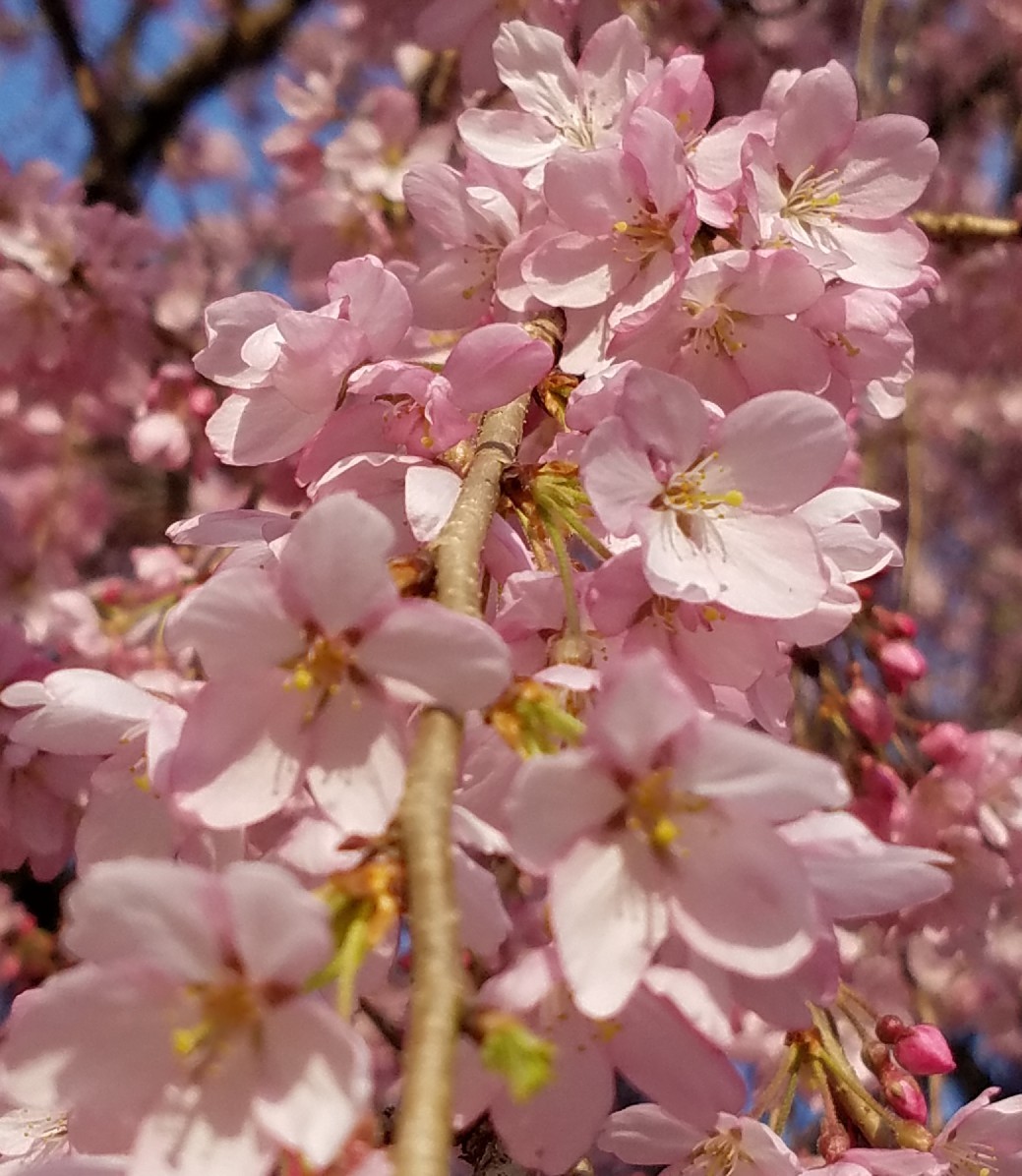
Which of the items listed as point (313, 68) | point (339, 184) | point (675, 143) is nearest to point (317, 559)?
point (675, 143)

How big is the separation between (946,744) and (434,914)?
4.07 ft

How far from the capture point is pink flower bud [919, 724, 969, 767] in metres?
1.58

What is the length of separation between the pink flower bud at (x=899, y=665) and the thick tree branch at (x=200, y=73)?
257 centimetres

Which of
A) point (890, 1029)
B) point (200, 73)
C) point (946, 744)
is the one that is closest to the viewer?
point (890, 1029)

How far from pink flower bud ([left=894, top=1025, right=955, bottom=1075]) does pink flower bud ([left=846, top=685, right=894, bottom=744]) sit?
1.86 feet

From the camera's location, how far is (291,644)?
696mm

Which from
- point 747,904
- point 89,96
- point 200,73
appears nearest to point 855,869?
point 747,904

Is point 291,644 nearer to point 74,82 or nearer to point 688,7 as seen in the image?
point 688,7

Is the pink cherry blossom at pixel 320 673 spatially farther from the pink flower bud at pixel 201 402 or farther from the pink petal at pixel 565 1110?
the pink flower bud at pixel 201 402

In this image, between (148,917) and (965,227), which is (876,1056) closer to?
A: (148,917)

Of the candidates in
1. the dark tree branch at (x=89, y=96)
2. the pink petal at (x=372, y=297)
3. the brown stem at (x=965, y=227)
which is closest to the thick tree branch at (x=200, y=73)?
the dark tree branch at (x=89, y=96)

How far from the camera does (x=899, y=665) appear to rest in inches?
64.2

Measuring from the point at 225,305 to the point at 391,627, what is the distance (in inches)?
17.0

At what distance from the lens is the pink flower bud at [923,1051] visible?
3.47 feet
